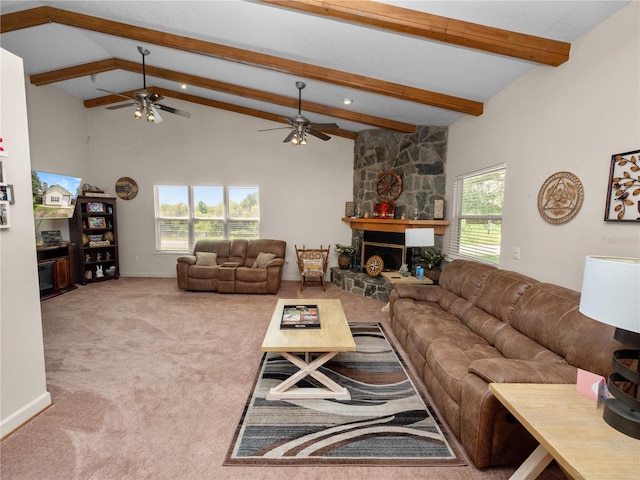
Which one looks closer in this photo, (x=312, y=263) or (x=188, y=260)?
(x=188, y=260)

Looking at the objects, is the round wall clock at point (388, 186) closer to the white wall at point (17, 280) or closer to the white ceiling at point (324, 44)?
the white ceiling at point (324, 44)

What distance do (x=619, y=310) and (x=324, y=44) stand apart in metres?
3.18

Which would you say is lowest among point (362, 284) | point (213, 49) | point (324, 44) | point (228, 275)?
point (362, 284)

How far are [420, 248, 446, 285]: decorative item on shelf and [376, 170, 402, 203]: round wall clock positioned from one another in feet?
4.03

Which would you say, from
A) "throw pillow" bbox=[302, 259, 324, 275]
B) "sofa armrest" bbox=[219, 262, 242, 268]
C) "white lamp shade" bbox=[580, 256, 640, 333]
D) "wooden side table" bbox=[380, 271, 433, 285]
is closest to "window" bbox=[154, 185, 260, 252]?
"sofa armrest" bbox=[219, 262, 242, 268]

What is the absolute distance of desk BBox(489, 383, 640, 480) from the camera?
1054mm

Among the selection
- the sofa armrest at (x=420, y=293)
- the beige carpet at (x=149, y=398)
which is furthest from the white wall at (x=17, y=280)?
the sofa armrest at (x=420, y=293)

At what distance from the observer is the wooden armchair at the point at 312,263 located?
5.68m

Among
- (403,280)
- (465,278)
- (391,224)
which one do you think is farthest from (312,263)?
(465,278)

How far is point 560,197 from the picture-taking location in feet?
8.34

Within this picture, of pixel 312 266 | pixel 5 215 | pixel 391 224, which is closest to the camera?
pixel 5 215

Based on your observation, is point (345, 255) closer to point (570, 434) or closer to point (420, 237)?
point (420, 237)

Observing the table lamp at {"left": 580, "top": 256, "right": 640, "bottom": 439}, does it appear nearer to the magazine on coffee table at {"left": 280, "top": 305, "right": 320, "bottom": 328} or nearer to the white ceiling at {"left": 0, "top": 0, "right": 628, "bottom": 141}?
the magazine on coffee table at {"left": 280, "top": 305, "right": 320, "bottom": 328}

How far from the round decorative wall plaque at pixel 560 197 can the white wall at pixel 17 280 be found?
415 cm
